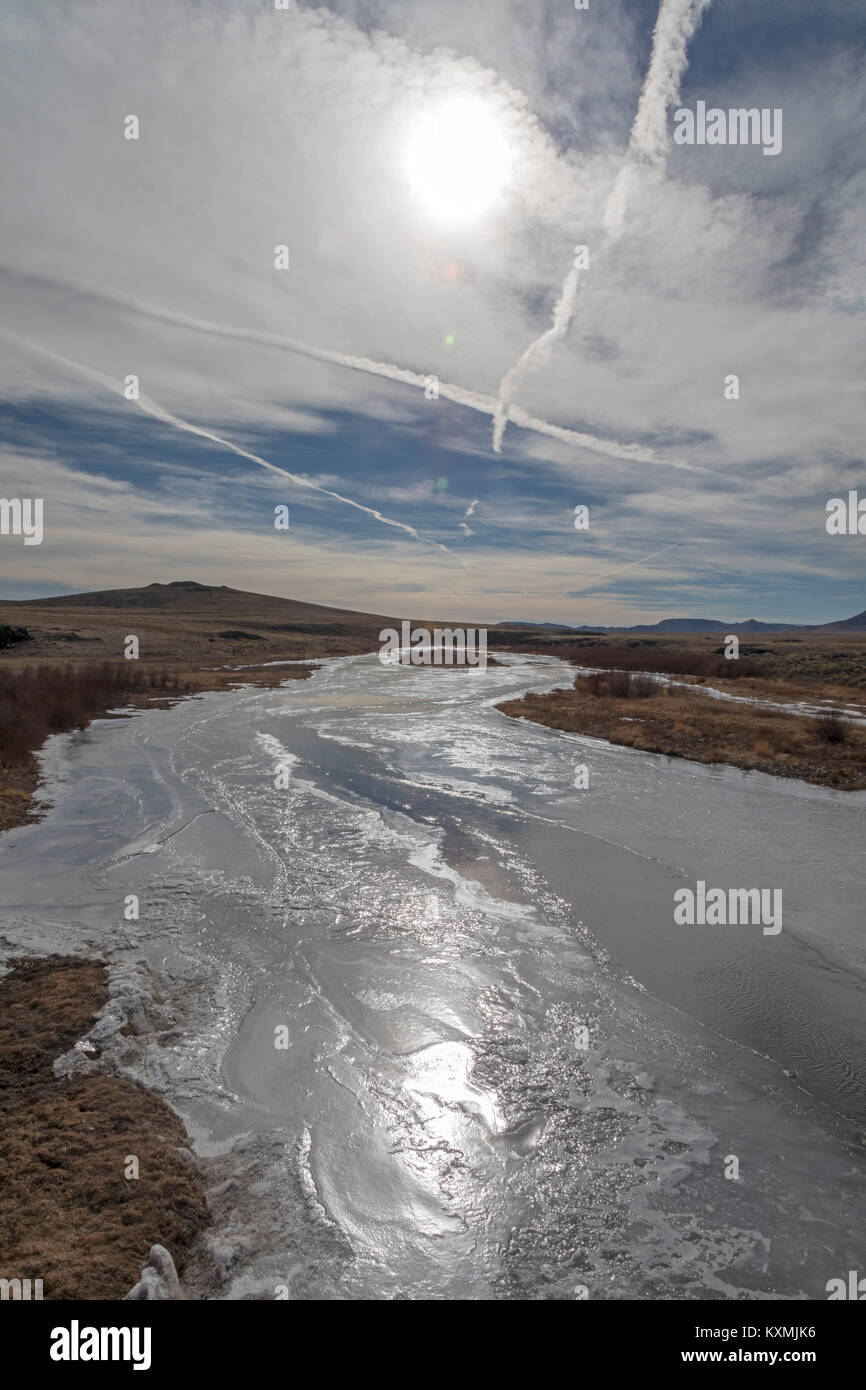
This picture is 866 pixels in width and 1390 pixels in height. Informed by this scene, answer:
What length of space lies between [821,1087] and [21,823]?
14.2 m

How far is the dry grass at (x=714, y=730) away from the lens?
821 inches

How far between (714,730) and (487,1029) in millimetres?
22462

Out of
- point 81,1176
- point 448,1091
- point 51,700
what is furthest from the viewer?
point 51,700

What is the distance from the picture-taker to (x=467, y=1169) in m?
5.14

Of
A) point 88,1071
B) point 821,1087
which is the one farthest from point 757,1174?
point 88,1071

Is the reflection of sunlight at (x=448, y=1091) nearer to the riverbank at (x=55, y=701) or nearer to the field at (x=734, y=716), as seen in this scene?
the riverbank at (x=55, y=701)

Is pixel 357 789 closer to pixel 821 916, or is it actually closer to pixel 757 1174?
pixel 821 916

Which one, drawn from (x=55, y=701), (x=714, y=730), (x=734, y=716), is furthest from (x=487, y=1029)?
(x=734, y=716)

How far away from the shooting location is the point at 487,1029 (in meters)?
7.10

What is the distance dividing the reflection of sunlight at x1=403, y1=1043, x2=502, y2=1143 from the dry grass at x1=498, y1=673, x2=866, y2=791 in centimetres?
1608

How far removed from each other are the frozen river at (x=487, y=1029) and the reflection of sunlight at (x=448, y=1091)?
0.03 meters
